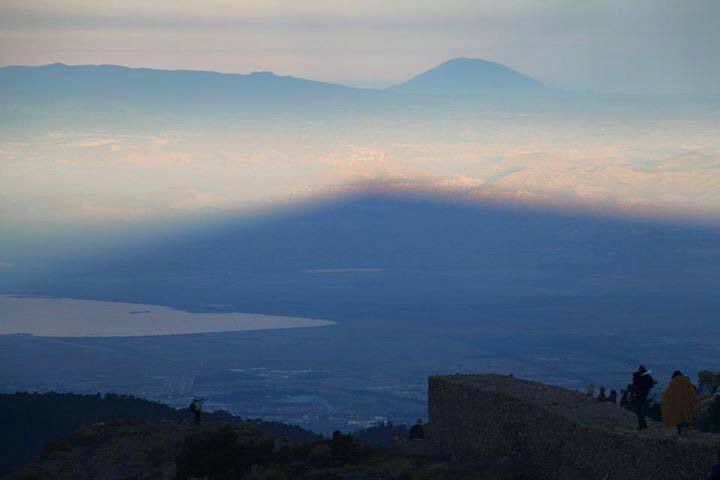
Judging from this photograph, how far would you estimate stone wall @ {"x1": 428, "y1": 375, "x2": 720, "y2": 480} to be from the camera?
20.7 meters

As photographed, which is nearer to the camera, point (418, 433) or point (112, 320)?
point (418, 433)

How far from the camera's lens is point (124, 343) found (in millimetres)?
137625

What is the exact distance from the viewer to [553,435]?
79.7 ft

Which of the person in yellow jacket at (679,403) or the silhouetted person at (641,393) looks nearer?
the person in yellow jacket at (679,403)

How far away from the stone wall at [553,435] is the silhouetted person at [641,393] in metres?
0.20

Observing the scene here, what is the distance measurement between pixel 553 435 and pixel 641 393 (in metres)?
1.77

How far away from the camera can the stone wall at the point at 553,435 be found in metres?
20.7

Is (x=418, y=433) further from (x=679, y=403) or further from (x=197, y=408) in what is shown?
(x=679, y=403)

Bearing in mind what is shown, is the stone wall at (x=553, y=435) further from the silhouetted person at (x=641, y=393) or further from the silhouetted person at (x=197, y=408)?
the silhouetted person at (x=197, y=408)

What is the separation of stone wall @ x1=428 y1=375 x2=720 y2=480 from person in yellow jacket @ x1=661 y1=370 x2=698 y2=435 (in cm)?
22

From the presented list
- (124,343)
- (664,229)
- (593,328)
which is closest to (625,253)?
(664,229)

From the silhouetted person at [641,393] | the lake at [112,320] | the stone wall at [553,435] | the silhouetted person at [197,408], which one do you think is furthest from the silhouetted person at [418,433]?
the lake at [112,320]

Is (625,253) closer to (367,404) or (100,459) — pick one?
(367,404)

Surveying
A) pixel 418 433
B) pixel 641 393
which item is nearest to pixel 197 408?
pixel 418 433
